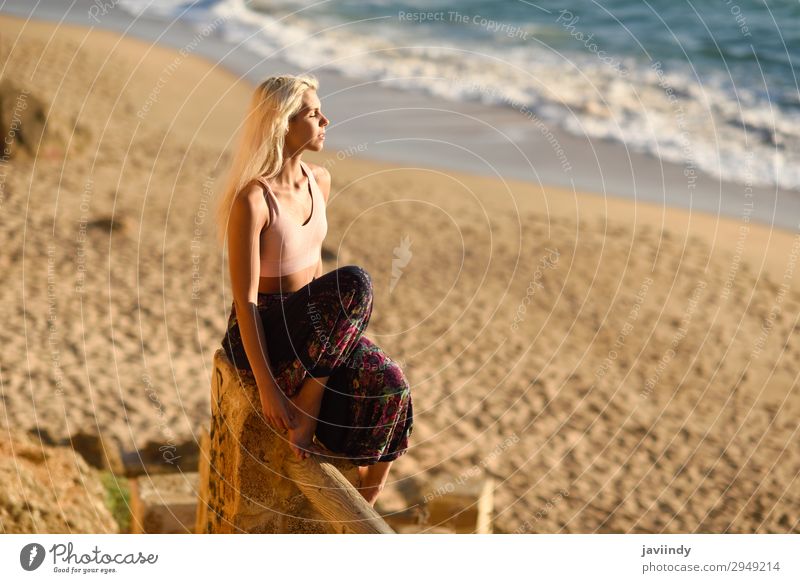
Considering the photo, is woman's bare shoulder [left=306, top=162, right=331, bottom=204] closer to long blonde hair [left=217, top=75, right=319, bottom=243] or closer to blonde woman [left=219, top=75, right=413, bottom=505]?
blonde woman [left=219, top=75, right=413, bottom=505]

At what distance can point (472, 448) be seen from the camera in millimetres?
4758

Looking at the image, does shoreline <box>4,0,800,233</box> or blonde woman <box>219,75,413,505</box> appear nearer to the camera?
blonde woman <box>219,75,413,505</box>

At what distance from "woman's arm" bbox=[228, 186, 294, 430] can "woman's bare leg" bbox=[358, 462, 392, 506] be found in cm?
32

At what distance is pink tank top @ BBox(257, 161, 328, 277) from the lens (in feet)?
7.64

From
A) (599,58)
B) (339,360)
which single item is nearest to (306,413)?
(339,360)

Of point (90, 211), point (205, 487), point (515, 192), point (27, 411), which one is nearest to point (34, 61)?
point (90, 211)

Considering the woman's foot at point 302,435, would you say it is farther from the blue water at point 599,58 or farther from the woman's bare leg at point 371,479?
the blue water at point 599,58

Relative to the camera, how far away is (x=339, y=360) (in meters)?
2.35

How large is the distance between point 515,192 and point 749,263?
6.50 ft

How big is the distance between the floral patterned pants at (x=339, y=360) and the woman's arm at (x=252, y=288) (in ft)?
0.20
